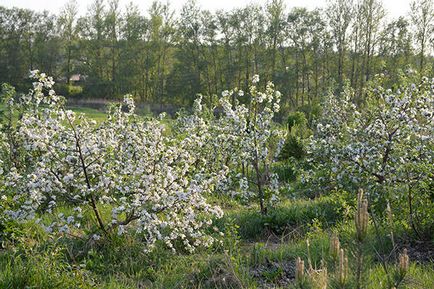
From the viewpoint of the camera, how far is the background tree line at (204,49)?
3091 cm

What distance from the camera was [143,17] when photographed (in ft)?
134

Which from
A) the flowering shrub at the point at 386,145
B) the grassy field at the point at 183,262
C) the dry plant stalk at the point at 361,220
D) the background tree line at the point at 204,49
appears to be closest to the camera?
the dry plant stalk at the point at 361,220

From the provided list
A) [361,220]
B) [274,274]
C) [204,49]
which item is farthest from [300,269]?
[204,49]

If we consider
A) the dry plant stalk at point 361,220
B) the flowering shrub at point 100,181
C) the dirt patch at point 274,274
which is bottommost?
the dirt patch at point 274,274

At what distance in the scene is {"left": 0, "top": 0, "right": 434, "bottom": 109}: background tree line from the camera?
30.9 m

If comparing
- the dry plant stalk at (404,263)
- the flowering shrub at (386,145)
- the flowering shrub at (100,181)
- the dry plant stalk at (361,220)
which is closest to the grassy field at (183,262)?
the flowering shrub at (100,181)

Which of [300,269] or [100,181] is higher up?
[300,269]

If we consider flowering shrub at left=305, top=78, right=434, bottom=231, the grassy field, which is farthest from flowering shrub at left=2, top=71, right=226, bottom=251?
flowering shrub at left=305, top=78, right=434, bottom=231

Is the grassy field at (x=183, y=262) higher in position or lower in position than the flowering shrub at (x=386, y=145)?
lower

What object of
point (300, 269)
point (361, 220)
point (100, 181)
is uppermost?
point (361, 220)

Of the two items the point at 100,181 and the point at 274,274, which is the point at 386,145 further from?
the point at 100,181

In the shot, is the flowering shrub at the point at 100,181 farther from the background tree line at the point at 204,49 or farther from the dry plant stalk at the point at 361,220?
the background tree line at the point at 204,49

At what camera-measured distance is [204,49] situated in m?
38.7

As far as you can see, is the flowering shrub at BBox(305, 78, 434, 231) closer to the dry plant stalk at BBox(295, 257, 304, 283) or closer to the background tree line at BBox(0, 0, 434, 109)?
the dry plant stalk at BBox(295, 257, 304, 283)
